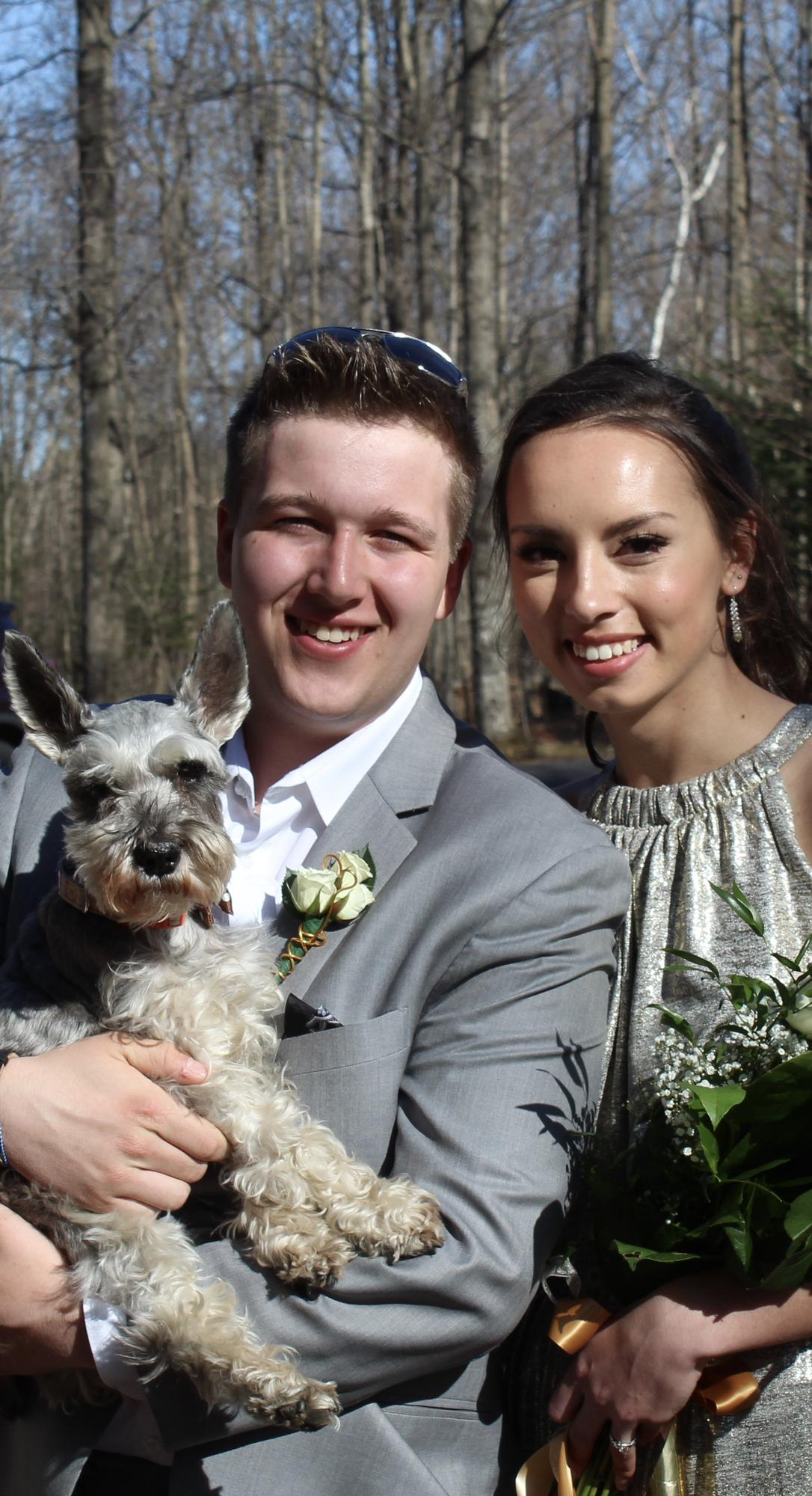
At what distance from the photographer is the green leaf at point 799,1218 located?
8.16ft

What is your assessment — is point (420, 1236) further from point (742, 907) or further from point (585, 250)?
point (585, 250)

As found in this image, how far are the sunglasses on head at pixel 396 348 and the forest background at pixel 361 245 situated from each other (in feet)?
10.2

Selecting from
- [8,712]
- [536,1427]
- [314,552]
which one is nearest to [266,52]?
[8,712]

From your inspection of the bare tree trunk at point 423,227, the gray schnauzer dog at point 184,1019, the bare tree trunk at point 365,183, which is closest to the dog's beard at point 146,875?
the gray schnauzer dog at point 184,1019

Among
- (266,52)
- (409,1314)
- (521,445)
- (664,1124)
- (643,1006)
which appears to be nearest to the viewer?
(409,1314)

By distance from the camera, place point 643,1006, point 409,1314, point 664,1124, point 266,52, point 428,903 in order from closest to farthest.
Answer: point 409,1314
point 664,1124
point 428,903
point 643,1006
point 266,52

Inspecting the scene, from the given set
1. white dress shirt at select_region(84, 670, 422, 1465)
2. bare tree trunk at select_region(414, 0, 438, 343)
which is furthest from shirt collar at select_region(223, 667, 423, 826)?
bare tree trunk at select_region(414, 0, 438, 343)

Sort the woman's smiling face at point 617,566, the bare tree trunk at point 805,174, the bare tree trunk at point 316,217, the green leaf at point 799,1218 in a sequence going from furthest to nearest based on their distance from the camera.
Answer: the bare tree trunk at point 316,217, the bare tree trunk at point 805,174, the woman's smiling face at point 617,566, the green leaf at point 799,1218

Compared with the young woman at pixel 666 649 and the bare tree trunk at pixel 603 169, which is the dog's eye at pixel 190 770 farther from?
the bare tree trunk at pixel 603 169

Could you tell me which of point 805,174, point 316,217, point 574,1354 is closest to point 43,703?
point 574,1354

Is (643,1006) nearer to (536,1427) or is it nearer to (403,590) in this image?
(536,1427)

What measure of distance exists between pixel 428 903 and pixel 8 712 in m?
2.70

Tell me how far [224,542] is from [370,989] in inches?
57.3

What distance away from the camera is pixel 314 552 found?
331cm
